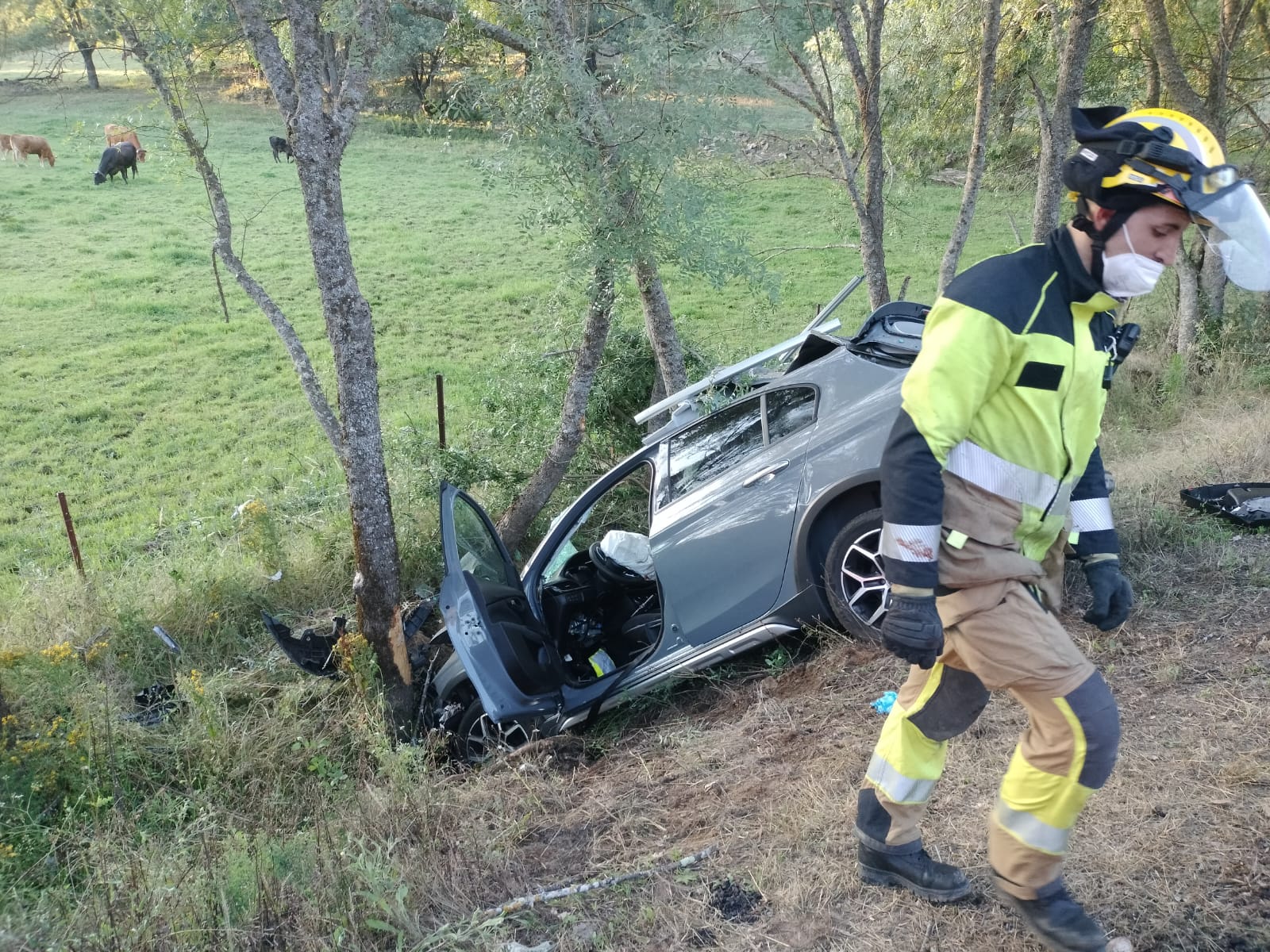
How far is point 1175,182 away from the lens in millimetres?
2297

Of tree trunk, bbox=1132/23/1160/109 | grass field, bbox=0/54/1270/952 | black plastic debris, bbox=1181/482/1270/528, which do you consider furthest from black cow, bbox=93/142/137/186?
black plastic debris, bbox=1181/482/1270/528

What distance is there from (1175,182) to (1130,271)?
22cm

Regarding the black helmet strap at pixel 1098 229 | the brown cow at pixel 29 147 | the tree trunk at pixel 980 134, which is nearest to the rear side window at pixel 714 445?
the black helmet strap at pixel 1098 229

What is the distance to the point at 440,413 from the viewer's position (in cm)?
834

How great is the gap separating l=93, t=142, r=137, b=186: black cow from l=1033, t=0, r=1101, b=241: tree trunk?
2238 cm

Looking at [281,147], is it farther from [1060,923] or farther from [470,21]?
[1060,923]

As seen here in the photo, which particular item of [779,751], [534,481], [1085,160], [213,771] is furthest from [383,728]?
[1085,160]

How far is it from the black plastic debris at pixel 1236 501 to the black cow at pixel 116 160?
2496cm

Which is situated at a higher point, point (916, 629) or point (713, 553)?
point (916, 629)

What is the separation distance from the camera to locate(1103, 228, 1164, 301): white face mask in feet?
7.79

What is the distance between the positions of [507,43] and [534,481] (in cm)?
319

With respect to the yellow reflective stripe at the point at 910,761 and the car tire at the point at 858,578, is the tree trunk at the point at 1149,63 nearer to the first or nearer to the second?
the car tire at the point at 858,578

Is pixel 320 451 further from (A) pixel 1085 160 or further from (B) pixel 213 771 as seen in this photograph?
(A) pixel 1085 160

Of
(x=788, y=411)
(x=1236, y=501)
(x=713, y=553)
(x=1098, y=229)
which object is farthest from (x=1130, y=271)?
(x=1236, y=501)
